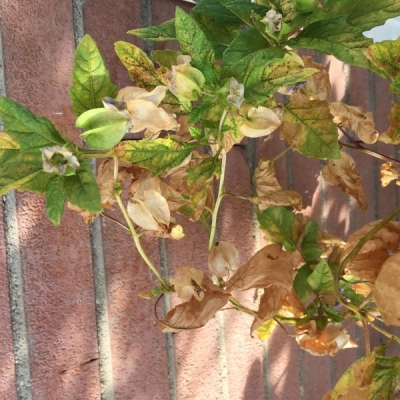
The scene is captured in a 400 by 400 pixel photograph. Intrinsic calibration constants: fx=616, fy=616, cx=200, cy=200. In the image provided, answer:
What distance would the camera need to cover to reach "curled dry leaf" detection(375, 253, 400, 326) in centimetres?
69

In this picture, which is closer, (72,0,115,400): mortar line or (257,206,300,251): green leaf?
(72,0,115,400): mortar line

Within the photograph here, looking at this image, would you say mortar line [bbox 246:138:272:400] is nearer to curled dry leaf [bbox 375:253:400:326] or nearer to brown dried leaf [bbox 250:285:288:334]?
brown dried leaf [bbox 250:285:288:334]

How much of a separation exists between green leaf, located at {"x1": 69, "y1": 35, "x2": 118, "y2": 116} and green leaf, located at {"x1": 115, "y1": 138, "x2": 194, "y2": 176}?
6 cm

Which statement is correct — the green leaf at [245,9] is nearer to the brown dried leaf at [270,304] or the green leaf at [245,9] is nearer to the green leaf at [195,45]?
the green leaf at [195,45]

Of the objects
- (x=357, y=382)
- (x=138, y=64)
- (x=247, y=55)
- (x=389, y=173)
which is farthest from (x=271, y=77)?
(x=389, y=173)

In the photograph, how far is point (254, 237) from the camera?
3.56 ft

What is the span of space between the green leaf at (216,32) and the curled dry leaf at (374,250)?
0.30m

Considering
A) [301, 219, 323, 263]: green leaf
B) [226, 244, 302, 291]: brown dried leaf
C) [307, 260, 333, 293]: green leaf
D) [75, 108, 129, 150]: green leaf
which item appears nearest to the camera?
[75, 108, 129, 150]: green leaf

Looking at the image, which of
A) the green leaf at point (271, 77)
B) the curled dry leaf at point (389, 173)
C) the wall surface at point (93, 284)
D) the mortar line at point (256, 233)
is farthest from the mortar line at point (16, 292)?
the curled dry leaf at point (389, 173)

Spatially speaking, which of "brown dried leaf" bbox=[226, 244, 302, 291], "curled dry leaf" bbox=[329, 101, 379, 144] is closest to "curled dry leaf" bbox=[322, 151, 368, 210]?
"curled dry leaf" bbox=[329, 101, 379, 144]

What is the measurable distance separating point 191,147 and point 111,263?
0.28 meters

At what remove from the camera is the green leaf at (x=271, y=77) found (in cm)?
60

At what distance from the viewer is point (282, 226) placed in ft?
3.28

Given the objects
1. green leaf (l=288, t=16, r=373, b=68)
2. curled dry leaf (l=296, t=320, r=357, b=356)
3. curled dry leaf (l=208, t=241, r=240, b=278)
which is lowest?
curled dry leaf (l=296, t=320, r=357, b=356)
